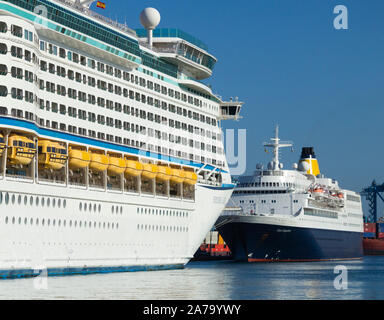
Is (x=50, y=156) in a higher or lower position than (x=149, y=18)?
lower

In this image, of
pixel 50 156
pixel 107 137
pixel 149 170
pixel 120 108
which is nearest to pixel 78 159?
pixel 50 156

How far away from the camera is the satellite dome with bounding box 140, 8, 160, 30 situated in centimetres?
5747

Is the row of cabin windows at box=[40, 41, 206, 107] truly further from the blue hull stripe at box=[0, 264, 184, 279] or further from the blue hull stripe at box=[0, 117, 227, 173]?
the blue hull stripe at box=[0, 264, 184, 279]

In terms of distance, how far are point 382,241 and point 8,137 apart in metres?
103

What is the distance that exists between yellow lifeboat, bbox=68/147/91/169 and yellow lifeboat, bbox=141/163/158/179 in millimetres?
6277

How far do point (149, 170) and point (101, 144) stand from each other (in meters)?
4.04

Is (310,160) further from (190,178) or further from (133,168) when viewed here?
(133,168)

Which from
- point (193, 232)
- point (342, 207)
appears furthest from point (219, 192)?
point (342, 207)

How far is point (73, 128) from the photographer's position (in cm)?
4591

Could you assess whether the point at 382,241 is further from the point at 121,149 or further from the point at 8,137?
the point at 8,137

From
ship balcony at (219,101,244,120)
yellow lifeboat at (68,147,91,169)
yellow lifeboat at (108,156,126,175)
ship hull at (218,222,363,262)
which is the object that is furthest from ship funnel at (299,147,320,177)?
yellow lifeboat at (68,147,91,169)

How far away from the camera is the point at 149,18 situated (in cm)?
5756

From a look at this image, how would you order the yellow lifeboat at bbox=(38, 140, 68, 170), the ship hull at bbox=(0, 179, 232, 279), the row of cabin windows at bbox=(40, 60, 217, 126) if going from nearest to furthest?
the ship hull at bbox=(0, 179, 232, 279) < the yellow lifeboat at bbox=(38, 140, 68, 170) < the row of cabin windows at bbox=(40, 60, 217, 126)
